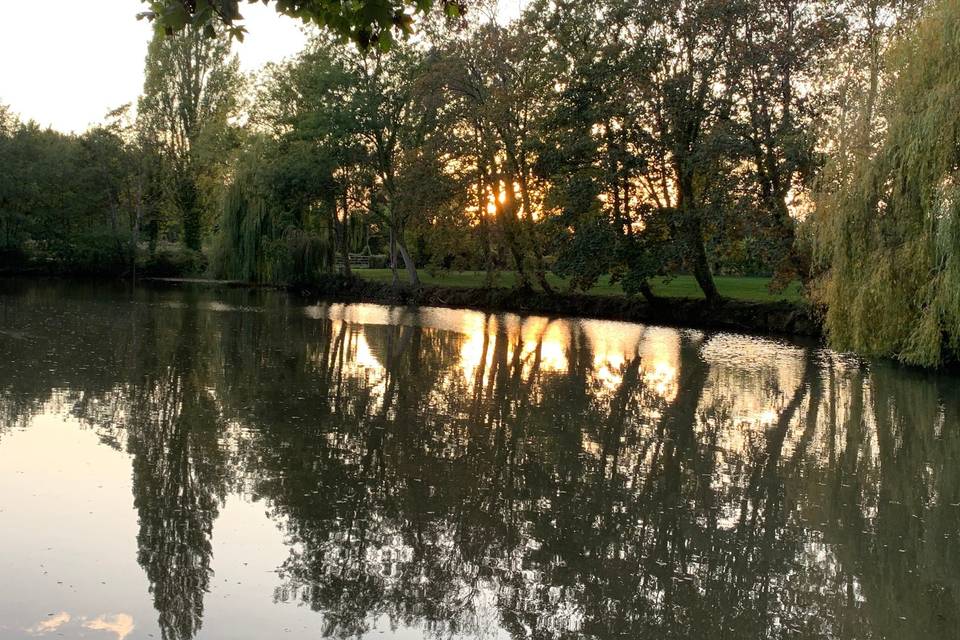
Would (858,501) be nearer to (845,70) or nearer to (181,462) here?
(181,462)

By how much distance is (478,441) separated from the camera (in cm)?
914

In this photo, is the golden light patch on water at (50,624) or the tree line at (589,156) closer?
the golden light patch on water at (50,624)

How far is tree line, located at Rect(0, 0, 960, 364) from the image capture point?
55.0 feet

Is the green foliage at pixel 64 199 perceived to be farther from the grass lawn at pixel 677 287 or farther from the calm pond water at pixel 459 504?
the calm pond water at pixel 459 504

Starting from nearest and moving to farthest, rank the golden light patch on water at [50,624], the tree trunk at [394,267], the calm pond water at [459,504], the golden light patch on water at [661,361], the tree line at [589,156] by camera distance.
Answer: the golden light patch on water at [50,624]
the calm pond water at [459,504]
the golden light patch on water at [661,361]
the tree line at [589,156]
the tree trunk at [394,267]

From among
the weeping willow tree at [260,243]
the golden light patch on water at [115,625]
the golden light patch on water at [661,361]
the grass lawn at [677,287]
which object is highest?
the weeping willow tree at [260,243]

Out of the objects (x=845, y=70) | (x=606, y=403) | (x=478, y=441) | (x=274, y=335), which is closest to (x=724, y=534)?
(x=478, y=441)

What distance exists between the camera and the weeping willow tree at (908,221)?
51.5ft

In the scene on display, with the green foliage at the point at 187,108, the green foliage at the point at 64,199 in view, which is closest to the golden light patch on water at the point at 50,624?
the green foliage at the point at 64,199

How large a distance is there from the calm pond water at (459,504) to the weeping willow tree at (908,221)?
2.11m

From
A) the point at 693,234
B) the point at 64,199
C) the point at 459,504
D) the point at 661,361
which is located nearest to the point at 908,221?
the point at 661,361

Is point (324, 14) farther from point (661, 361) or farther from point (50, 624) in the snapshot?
point (661, 361)

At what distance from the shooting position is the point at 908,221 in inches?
661

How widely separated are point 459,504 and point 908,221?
1327 cm
